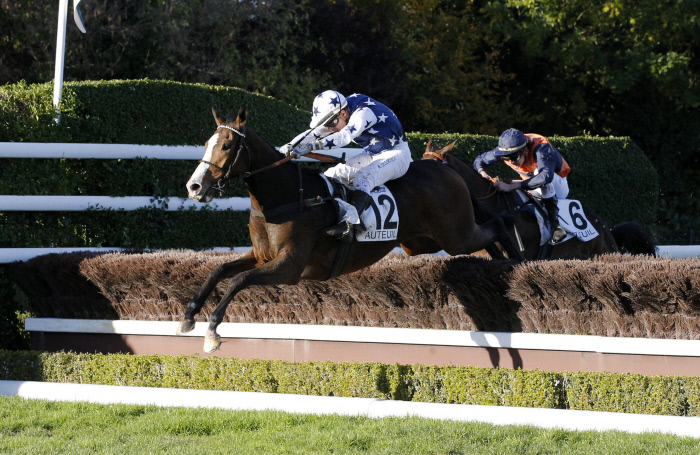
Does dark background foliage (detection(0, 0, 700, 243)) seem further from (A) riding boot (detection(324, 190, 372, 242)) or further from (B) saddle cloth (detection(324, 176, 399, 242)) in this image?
(A) riding boot (detection(324, 190, 372, 242))

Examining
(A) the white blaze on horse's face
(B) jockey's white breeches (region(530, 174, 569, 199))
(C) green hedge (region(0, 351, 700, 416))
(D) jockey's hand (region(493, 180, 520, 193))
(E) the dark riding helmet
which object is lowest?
(C) green hedge (region(0, 351, 700, 416))

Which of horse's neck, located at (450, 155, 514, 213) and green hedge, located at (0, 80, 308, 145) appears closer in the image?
green hedge, located at (0, 80, 308, 145)

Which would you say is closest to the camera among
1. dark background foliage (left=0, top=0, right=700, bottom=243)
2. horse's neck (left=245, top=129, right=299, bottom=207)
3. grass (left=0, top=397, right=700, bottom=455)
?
grass (left=0, top=397, right=700, bottom=455)

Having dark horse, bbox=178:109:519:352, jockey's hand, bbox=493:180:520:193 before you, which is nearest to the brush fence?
dark horse, bbox=178:109:519:352

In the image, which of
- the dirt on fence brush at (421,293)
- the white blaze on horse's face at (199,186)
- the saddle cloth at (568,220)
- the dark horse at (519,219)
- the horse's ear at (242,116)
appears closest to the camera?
the white blaze on horse's face at (199,186)

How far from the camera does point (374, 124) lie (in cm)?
729

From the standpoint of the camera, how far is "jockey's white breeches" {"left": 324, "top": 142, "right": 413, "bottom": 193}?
23.2 feet

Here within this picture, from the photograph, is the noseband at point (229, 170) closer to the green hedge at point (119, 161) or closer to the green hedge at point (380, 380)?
the green hedge at point (380, 380)

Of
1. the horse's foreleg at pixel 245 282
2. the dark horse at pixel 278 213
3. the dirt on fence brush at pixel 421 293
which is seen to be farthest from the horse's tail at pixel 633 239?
the horse's foreleg at pixel 245 282

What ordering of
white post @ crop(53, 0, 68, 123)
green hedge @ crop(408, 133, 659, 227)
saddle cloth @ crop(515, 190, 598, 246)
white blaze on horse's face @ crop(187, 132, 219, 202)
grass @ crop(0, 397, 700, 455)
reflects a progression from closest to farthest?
1. grass @ crop(0, 397, 700, 455)
2. white blaze on horse's face @ crop(187, 132, 219, 202)
3. white post @ crop(53, 0, 68, 123)
4. saddle cloth @ crop(515, 190, 598, 246)
5. green hedge @ crop(408, 133, 659, 227)

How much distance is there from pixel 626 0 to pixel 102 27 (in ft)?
35.7

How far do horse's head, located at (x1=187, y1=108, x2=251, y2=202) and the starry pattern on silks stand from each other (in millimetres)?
885

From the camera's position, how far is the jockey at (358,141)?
679 cm

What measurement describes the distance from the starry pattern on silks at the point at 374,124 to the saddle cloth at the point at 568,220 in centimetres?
238
